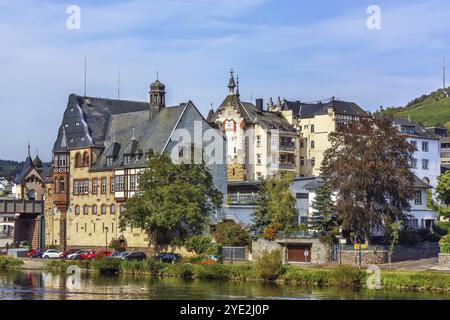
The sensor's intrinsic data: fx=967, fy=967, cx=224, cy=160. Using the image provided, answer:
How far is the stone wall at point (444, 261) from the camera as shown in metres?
75.9

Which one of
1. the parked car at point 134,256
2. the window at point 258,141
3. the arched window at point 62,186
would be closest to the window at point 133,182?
the arched window at point 62,186

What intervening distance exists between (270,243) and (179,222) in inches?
400

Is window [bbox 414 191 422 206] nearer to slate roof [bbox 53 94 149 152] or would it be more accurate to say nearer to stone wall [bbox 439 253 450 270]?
stone wall [bbox 439 253 450 270]

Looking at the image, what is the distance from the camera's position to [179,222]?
3696 inches

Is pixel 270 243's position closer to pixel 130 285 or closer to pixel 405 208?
pixel 405 208

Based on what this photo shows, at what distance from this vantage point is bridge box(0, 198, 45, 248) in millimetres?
124000

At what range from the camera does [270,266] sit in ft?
237

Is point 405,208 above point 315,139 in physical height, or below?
below

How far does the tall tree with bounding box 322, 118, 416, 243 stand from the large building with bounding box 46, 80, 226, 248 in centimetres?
2245

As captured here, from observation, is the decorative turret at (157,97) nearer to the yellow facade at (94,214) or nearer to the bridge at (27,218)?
the yellow facade at (94,214)

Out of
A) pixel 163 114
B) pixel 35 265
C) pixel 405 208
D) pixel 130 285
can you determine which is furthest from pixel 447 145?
pixel 130 285

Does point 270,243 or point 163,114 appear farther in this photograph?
point 163,114

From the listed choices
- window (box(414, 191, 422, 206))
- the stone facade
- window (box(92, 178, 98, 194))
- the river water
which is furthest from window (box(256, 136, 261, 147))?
the river water
